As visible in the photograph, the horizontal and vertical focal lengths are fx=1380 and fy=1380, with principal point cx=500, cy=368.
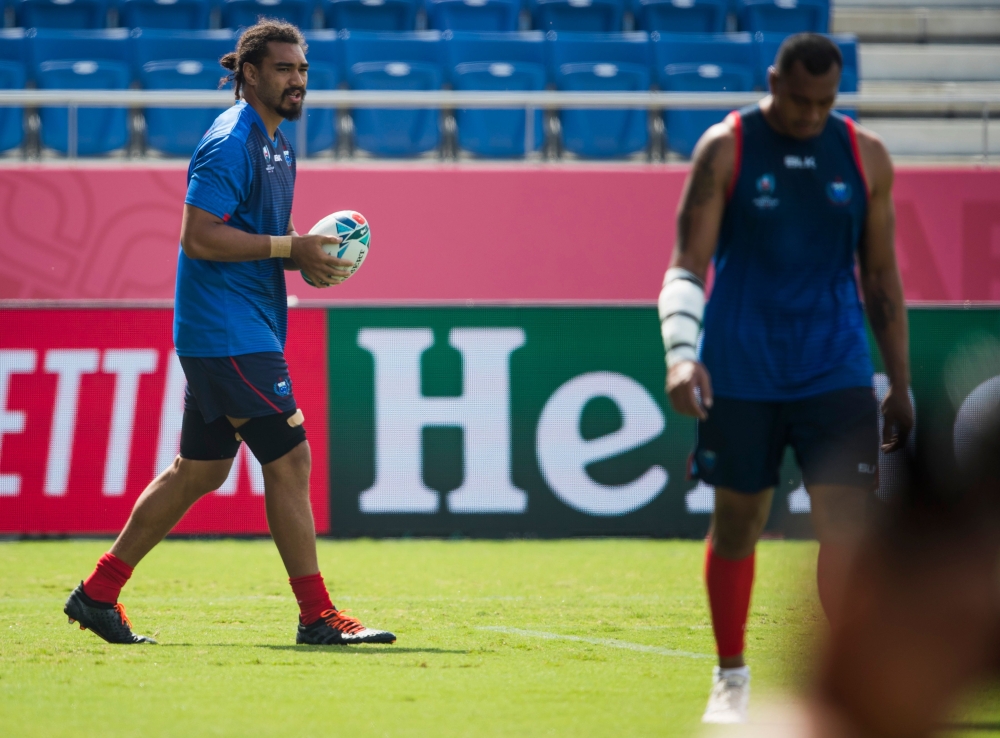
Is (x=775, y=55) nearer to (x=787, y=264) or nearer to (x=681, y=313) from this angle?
(x=787, y=264)

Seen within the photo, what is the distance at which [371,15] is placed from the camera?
48.3 ft

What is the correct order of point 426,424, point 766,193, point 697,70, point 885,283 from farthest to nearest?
point 697,70
point 426,424
point 885,283
point 766,193

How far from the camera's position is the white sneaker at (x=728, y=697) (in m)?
3.65

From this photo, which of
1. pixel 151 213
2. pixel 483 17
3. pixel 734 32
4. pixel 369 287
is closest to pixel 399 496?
pixel 369 287

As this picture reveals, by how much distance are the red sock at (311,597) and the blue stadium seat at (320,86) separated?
6.45 m

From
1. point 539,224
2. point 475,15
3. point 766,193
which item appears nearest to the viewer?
point 766,193

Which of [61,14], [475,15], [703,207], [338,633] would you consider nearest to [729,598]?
[703,207]

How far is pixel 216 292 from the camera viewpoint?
17.1 feet

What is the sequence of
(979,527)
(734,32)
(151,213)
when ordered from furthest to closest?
(734,32)
(151,213)
(979,527)

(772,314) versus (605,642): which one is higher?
(772,314)

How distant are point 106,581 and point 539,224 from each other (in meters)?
6.93

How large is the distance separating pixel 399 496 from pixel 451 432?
554 mm

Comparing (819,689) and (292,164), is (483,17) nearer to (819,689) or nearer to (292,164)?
(292,164)

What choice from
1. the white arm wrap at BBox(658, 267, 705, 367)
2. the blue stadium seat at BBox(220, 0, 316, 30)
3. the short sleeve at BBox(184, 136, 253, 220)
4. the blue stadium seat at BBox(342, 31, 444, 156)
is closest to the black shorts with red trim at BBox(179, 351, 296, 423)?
the short sleeve at BBox(184, 136, 253, 220)
